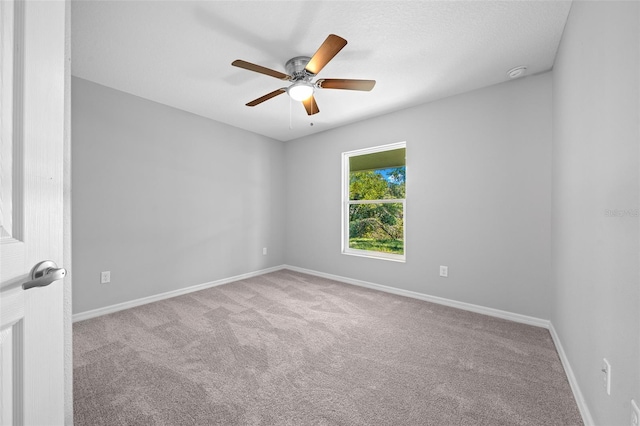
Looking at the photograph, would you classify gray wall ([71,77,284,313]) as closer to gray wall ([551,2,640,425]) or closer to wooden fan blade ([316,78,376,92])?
wooden fan blade ([316,78,376,92])

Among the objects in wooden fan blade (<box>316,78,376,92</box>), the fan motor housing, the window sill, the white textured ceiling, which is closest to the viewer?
the white textured ceiling

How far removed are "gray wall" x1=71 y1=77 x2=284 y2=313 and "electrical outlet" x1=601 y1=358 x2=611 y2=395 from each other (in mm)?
3880

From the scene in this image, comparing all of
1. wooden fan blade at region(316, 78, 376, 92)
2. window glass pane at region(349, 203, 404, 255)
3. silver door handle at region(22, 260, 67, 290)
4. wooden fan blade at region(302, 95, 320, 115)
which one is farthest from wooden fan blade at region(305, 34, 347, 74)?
window glass pane at region(349, 203, 404, 255)

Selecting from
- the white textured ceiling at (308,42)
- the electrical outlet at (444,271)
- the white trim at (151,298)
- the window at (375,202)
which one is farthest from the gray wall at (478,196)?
the white trim at (151,298)

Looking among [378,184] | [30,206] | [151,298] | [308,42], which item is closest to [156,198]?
Answer: [151,298]

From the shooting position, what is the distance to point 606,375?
1.17 metres

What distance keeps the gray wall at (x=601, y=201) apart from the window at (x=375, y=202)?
1833 mm

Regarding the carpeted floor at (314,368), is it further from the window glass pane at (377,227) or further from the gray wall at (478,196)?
the window glass pane at (377,227)

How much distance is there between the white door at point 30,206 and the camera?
602mm

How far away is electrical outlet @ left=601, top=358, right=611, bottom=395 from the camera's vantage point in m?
1.15

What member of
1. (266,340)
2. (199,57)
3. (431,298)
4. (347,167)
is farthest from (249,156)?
(431,298)

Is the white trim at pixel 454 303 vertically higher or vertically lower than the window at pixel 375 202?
lower

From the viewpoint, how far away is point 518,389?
64.9 inches

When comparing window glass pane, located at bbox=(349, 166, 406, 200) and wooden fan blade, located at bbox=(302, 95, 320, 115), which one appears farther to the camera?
window glass pane, located at bbox=(349, 166, 406, 200)
